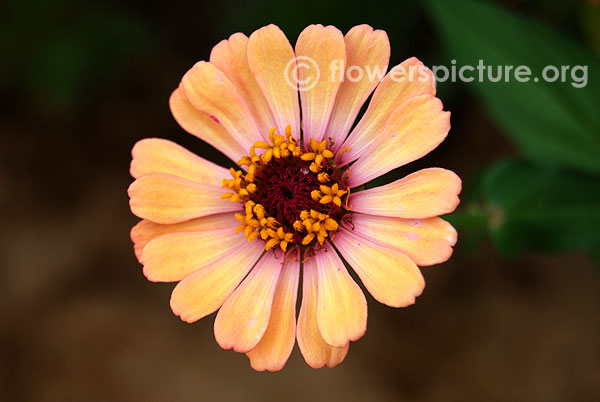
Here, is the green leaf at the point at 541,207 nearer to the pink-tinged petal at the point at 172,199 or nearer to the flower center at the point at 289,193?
the flower center at the point at 289,193

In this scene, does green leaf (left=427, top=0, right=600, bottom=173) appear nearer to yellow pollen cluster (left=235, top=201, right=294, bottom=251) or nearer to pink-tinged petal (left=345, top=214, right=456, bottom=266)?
pink-tinged petal (left=345, top=214, right=456, bottom=266)

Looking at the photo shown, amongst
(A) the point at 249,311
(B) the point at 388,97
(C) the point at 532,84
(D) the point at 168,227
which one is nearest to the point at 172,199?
(D) the point at 168,227

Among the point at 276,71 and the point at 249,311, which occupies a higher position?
the point at 276,71

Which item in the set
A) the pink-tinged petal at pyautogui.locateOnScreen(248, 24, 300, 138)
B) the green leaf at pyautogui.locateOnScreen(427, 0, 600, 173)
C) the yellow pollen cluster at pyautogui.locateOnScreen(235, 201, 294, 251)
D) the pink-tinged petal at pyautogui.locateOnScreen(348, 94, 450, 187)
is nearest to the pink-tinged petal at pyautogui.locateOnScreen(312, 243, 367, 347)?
the yellow pollen cluster at pyautogui.locateOnScreen(235, 201, 294, 251)

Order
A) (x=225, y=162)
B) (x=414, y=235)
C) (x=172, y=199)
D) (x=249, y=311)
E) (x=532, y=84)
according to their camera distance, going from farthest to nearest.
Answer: (x=225, y=162)
(x=532, y=84)
(x=172, y=199)
(x=249, y=311)
(x=414, y=235)

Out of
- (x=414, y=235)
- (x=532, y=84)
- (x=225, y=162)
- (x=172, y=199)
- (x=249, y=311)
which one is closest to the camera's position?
(x=414, y=235)

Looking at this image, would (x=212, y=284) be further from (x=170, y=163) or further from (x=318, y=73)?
(x=318, y=73)

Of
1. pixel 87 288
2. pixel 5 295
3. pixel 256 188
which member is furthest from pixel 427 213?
pixel 5 295

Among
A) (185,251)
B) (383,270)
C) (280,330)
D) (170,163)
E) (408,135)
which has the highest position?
(408,135)
